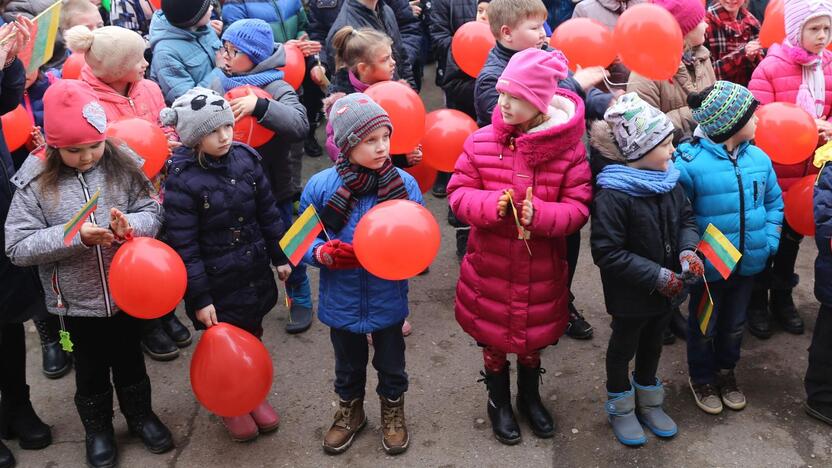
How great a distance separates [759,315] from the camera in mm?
4566

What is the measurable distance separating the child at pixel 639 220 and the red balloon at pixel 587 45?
42.9 inches

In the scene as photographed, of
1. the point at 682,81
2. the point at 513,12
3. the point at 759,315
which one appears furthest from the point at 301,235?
the point at 759,315

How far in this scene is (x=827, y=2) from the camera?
416 centimetres

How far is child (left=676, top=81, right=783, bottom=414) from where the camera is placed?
3523mm

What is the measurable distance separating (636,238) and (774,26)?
7.44 ft

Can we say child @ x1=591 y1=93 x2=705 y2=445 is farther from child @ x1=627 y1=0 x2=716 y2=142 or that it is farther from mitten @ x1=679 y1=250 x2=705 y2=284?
child @ x1=627 y1=0 x2=716 y2=142

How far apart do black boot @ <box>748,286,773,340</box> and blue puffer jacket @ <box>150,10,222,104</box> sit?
3372 mm

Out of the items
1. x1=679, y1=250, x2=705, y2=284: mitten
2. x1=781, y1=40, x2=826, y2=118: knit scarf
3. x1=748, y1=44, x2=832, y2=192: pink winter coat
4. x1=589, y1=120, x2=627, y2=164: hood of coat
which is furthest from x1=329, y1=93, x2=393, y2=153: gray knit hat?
x1=781, y1=40, x2=826, y2=118: knit scarf

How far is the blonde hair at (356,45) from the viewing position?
14.0 feet

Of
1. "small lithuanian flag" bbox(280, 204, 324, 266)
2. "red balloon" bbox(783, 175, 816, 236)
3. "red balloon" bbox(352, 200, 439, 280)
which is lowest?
"red balloon" bbox(783, 175, 816, 236)

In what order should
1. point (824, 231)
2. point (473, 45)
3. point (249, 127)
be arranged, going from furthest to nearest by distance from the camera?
1. point (473, 45)
2. point (249, 127)
3. point (824, 231)

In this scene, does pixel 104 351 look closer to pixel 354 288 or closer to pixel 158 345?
pixel 158 345

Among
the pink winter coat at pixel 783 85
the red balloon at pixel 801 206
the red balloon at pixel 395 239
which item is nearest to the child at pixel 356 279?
the red balloon at pixel 395 239

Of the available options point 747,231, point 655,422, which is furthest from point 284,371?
point 747,231
